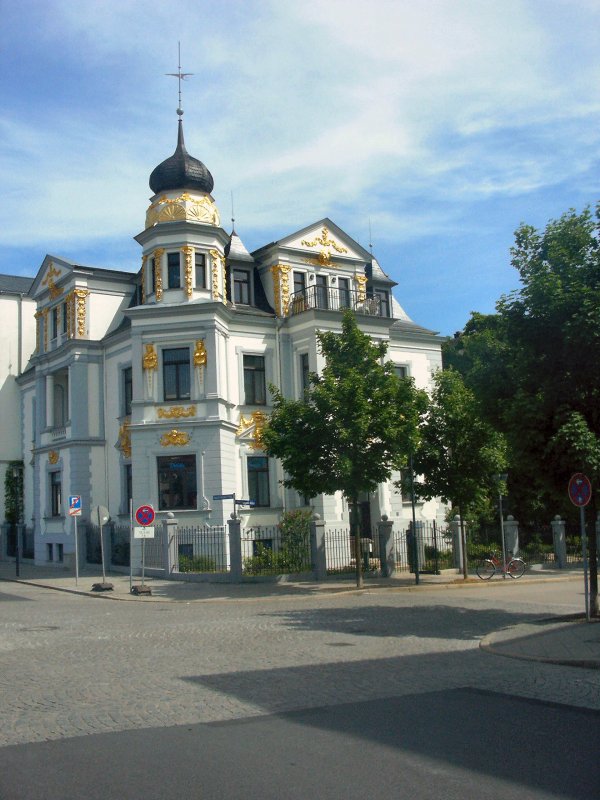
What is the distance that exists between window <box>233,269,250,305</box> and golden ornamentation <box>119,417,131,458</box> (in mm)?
6557

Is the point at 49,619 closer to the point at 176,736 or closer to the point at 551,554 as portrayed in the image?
the point at 176,736

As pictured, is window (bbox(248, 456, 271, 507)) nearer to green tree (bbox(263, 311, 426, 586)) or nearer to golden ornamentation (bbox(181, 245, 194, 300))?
golden ornamentation (bbox(181, 245, 194, 300))

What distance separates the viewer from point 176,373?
105 feet

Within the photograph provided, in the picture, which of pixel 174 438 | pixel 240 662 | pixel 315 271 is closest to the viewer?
pixel 240 662

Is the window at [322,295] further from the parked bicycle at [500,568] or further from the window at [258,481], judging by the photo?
the parked bicycle at [500,568]

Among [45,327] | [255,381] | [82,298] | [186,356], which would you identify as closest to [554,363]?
[186,356]

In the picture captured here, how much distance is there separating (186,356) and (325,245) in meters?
7.96

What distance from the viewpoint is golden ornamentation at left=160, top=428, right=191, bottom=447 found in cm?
3123

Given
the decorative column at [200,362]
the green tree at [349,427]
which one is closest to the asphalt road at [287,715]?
the green tree at [349,427]

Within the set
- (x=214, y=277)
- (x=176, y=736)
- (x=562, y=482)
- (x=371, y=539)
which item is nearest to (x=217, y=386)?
(x=214, y=277)

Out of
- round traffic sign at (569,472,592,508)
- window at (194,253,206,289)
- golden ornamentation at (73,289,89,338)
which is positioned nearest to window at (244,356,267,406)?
window at (194,253,206,289)

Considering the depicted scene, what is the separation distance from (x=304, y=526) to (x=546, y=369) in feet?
48.5

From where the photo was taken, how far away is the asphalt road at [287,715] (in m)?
5.94

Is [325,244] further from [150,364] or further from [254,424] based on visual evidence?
[150,364]
